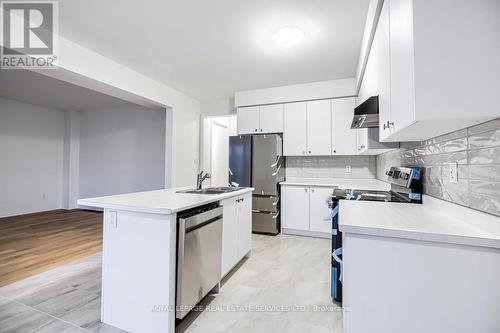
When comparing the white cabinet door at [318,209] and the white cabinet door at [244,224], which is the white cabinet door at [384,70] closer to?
the white cabinet door at [244,224]

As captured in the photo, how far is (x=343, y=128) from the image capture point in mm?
3771

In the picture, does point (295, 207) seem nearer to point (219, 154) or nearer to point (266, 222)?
point (266, 222)

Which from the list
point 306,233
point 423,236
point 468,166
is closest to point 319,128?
point 306,233

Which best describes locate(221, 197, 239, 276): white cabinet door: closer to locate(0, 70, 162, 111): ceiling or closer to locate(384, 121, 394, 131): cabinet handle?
locate(384, 121, 394, 131): cabinet handle

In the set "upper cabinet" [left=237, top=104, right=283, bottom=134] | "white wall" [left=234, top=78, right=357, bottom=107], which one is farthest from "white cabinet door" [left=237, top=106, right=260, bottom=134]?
"white wall" [left=234, top=78, right=357, bottom=107]

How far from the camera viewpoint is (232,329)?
5.45ft

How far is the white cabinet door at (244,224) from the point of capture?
2574mm

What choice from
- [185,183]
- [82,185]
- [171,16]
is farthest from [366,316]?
[82,185]

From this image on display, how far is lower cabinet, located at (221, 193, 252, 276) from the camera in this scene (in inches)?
88.0

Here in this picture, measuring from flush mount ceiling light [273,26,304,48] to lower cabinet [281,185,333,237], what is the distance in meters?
2.14

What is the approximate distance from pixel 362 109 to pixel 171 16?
6.35 feet

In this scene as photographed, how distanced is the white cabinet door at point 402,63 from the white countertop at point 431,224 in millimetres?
483

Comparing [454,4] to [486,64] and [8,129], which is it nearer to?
[486,64]

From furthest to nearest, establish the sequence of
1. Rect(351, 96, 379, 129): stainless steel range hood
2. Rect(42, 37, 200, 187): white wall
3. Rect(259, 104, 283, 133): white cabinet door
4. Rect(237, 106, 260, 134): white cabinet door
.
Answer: Rect(237, 106, 260, 134): white cabinet door, Rect(259, 104, 283, 133): white cabinet door, Rect(42, 37, 200, 187): white wall, Rect(351, 96, 379, 129): stainless steel range hood
